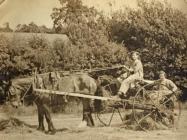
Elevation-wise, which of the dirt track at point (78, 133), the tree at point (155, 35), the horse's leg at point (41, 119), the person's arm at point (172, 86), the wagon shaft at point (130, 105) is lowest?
the dirt track at point (78, 133)

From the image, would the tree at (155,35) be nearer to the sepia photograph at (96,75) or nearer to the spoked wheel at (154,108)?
the sepia photograph at (96,75)

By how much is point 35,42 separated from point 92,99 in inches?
22.6

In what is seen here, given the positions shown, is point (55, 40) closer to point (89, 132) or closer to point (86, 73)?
point (86, 73)

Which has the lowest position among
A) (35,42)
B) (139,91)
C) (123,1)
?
(139,91)

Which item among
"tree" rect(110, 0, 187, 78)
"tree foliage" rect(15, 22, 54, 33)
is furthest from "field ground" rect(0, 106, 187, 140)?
"tree foliage" rect(15, 22, 54, 33)

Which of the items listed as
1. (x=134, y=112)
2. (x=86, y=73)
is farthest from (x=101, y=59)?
(x=134, y=112)

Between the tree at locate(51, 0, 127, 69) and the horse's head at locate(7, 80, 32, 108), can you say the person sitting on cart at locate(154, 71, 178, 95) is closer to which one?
the tree at locate(51, 0, 127, 69)

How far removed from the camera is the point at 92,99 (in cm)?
417

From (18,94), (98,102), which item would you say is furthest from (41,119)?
(98,102)

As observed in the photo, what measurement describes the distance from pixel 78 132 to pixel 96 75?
42cm

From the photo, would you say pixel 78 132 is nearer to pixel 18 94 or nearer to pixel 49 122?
pixel 49 122

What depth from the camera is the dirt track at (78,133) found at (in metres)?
4.07

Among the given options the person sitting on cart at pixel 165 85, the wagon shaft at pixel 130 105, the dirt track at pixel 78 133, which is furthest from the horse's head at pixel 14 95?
the person sitting on cart at pixel 165 85

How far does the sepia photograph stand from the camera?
411cm
